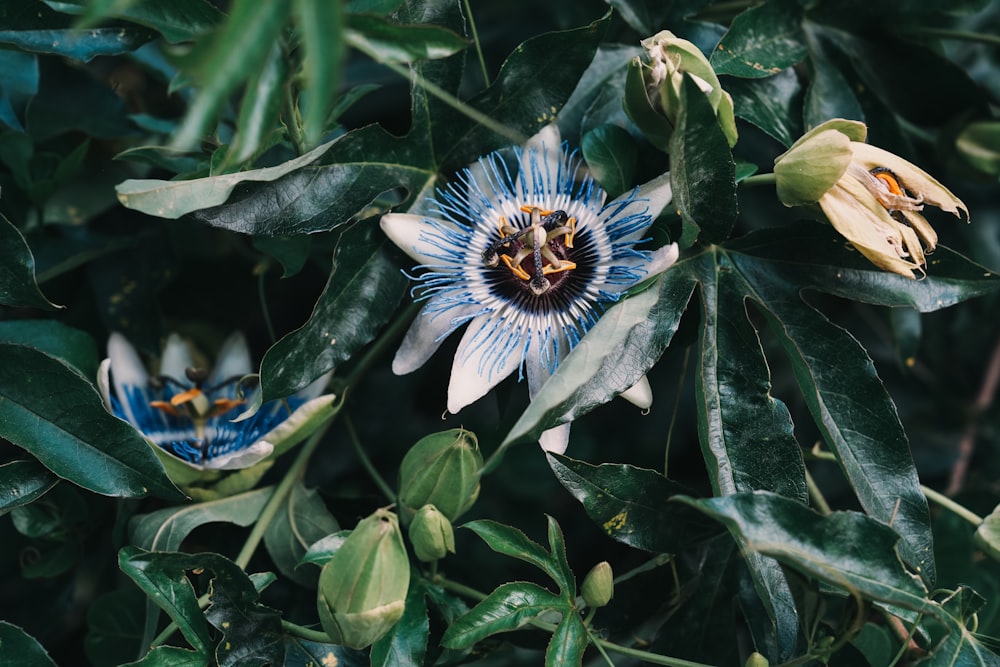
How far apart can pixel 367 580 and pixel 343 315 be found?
0.31 metres

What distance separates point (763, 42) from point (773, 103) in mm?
81

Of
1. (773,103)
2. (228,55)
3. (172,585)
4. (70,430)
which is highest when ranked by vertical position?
(228,55)

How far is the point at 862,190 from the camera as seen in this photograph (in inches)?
39.6

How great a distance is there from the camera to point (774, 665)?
3.45 feet

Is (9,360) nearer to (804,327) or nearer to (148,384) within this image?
(148,384)

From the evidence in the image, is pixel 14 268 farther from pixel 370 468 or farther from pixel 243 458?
pixel 370 468

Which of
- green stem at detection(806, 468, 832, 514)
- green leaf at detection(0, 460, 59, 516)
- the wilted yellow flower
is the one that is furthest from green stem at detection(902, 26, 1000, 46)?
green leaf at detection(0, 460, 59, 516)

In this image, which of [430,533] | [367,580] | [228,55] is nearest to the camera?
[228,55]

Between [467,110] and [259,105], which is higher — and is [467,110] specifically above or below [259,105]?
below

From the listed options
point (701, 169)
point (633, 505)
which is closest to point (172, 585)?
point (633, 505)

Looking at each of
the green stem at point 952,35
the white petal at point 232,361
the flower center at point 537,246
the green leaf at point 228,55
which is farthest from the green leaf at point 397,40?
the green stem at point 952,35

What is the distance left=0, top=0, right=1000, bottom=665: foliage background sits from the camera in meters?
Result: 0.96

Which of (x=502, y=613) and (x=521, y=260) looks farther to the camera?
(x=521, y=260)

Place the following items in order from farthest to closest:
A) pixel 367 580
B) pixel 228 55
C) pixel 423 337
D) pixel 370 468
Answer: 1. pixel 370 468
2. pixel 423 337
3. pixel 367 580
4. pixel 228 55
